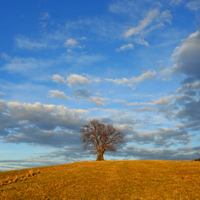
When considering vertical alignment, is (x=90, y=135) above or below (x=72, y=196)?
above

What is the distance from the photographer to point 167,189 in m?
20.8

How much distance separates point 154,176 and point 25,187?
16676 millimetres

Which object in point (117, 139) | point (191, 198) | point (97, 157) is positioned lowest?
point (191, 198)

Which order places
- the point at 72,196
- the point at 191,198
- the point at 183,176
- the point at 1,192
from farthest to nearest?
the point at 183,176, the point at 1,192, the point at 72,196, the point at 191,198

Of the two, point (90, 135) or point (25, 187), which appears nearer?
point (25, 187)

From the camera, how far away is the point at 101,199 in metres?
18.6

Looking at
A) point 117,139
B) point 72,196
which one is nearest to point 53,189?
point 72,196

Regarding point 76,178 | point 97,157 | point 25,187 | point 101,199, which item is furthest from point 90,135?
point 101,199

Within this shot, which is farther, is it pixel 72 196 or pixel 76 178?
pixel 76 178

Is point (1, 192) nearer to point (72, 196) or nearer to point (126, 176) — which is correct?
point (72, 196)

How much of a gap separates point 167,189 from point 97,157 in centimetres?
4016

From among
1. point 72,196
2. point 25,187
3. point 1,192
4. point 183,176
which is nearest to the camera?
point 72,196

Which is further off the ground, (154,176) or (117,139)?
(117,139)

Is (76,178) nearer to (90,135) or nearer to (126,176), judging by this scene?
(126,176)
